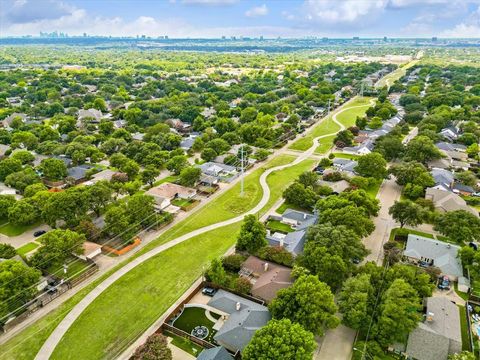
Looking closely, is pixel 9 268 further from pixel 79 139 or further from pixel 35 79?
pixel 35 79

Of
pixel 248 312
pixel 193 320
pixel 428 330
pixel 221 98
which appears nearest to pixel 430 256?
pixel 428 330

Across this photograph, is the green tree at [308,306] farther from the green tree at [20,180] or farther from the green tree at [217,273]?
the green tree at [20,180]

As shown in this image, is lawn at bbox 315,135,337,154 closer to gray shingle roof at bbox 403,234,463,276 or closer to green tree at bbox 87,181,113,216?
gray shingle roof at bbox 403,234,463,276

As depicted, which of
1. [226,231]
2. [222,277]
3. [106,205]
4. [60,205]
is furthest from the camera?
[106,205]

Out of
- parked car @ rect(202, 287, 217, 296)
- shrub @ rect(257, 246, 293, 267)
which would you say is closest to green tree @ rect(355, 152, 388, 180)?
shrub @ rect(257, 246, 293, 267)

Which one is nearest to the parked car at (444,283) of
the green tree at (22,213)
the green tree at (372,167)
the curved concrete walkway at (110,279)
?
the green tree at (372,167)

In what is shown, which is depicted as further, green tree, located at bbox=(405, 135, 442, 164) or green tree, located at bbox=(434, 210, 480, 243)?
green tree, located at bbox=(405, 135, 442, 164)
